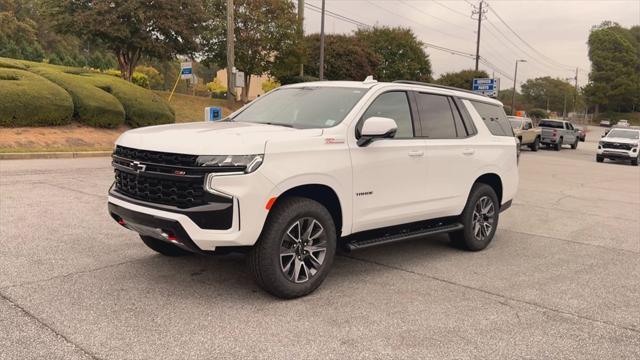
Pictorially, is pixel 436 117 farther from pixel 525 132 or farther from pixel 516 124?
pixel 525 132


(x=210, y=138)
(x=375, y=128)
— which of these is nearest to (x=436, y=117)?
(x=375, y=128)

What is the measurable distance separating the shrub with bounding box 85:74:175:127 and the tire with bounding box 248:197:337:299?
1833cm

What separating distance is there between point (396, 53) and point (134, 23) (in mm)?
39007

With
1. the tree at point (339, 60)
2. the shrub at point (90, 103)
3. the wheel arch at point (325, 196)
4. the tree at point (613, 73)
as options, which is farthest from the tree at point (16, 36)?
the tree at point (613, 73)

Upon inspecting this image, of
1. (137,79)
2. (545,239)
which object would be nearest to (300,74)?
(137,79)

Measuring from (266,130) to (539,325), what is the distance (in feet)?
8.79

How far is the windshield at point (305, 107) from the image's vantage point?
5.05 metres

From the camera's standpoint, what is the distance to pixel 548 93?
479ft

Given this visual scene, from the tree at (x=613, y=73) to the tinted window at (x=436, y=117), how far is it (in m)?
108

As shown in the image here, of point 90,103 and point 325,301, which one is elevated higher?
point 90,103

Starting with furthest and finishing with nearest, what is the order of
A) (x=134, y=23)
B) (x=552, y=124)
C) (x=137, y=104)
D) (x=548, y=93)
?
(x=548, y=93)
(x=552, y=124)
(x=134, y=23)
(x=137, y=104)

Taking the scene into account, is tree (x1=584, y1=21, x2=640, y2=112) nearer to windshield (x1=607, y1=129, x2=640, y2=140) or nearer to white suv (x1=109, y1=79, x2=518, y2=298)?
windshield (x1=607, y1=129, x2=640, y2=140)

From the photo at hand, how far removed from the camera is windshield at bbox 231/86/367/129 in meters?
5.05

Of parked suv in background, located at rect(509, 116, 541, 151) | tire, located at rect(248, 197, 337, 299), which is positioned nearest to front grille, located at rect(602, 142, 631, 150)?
parked suv in background, located at rect(509, 116, 541, 151)
